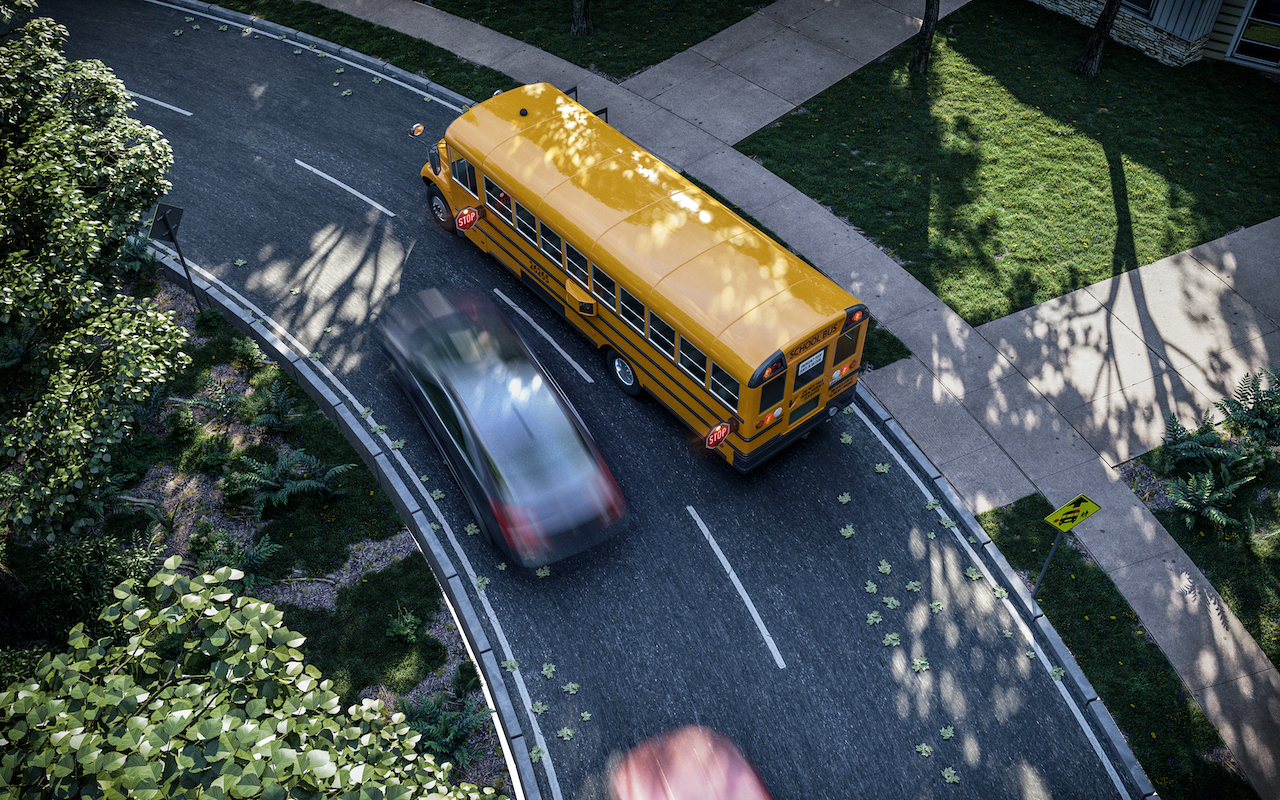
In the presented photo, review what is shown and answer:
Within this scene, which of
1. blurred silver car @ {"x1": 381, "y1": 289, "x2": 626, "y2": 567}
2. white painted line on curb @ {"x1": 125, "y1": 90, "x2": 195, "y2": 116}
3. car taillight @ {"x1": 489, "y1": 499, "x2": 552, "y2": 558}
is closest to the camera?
car taillight @ {"x1": 489, "y1": 499, "x2": 552, "y2": 558}

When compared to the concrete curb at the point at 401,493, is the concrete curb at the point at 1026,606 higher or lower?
lower

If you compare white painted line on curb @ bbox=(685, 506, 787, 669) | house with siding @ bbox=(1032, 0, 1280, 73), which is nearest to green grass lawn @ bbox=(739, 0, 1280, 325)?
house with siding @ bbox=(1032, 0, 1280, 73)

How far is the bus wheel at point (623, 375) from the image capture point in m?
14.4

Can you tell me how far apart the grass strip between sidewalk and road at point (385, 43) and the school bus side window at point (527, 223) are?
23.1ft

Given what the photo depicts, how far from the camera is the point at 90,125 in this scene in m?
11.1

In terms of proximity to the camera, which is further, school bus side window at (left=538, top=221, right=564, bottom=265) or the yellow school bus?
school bus side window at (left=538, top=221, right=564, bottom=265)

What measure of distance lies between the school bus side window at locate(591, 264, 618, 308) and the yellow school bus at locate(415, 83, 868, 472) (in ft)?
0.08

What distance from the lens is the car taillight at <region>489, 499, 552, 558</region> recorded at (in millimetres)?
11938

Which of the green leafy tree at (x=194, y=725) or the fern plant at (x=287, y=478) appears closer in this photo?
the green leafy tree at (x=194, y=725)

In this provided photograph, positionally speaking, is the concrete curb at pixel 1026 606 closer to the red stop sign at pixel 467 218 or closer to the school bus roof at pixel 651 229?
the school bus roof at pixel 651 229

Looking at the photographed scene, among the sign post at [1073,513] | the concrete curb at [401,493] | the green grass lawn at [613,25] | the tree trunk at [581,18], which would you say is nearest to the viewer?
the sign post at [1073,513]

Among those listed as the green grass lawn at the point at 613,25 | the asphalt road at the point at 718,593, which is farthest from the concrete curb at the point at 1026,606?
the green grass lawn at the point at 613,25

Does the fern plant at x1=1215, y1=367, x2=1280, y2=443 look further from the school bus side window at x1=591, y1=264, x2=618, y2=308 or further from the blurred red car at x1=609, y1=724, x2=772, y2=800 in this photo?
the school bus side window at x1=591, y1=264, x2=618, y2=308

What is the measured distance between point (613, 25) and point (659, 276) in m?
13.1
